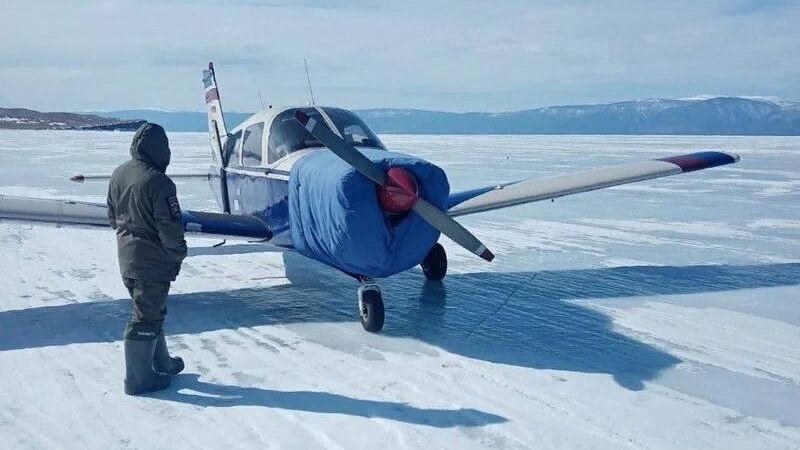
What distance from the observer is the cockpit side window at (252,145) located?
7.80 m

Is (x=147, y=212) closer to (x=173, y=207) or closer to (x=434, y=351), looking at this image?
(x=173, y=207)

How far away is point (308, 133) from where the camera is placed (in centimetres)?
732

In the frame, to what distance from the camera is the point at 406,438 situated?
3834mm

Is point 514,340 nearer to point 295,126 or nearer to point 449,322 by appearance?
point 449,322

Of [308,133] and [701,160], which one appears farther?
[701,160]

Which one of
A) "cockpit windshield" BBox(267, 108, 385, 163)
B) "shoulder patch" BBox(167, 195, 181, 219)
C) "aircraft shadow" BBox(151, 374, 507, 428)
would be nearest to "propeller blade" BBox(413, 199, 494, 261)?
"aircraft shadow" BBox(151, 374, 507, 428)

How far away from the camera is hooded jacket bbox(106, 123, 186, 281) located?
4258 mm

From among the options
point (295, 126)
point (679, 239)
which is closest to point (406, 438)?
point (295, 126)

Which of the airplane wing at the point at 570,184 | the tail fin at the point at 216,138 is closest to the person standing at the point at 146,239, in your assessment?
the airplane wing at the point at 570,184

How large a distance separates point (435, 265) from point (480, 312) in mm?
1496

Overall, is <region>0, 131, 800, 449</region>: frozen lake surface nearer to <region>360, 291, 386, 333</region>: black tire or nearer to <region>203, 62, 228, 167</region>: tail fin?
<region>360, 291, 386, 333</region>: black tire

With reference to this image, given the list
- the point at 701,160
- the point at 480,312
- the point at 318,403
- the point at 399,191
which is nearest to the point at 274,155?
the point at 399,191

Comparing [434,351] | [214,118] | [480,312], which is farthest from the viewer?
[214,118]

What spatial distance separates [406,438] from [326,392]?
906mm
